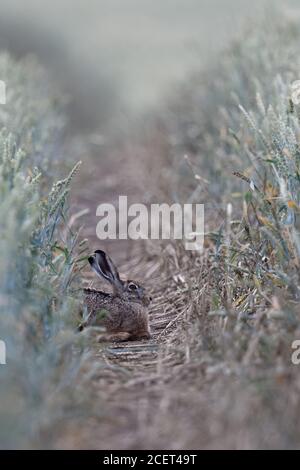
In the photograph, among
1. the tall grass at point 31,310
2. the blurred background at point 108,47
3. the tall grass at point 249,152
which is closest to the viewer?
the tall grass at point 31,310

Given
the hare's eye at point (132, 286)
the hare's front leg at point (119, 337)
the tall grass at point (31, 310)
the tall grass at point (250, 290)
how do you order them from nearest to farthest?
1. the tall grass at point (31, 310)
2. the tall grass at point (250, 290)
3. the hare's front leg at point (119, 337)
4. the hare's eye at point (132, 286)

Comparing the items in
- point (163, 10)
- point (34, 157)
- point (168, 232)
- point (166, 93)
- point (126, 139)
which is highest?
point (163, 10)

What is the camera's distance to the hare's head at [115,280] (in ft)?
13.6

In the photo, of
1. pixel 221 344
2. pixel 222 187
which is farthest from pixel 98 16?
pixel 221 344

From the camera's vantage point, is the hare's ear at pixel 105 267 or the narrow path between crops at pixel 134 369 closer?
the narrow path between crops at pixel 134 369

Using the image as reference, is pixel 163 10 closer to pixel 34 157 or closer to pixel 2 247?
pixel 34 157

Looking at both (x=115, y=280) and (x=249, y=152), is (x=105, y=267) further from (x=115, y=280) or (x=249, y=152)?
(x=249, y=152)

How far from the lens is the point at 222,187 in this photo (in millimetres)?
5652

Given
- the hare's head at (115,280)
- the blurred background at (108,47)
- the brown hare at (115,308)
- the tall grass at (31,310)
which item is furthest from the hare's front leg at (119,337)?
the blurred background at (108,47)

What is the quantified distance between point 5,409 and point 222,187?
11.3ft

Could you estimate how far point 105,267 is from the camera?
421 centimetres

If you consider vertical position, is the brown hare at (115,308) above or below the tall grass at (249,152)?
below

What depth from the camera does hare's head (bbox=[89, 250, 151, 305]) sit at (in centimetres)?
414

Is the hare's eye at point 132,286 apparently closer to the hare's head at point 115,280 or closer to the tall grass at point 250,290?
the hare's head at point 115,280
